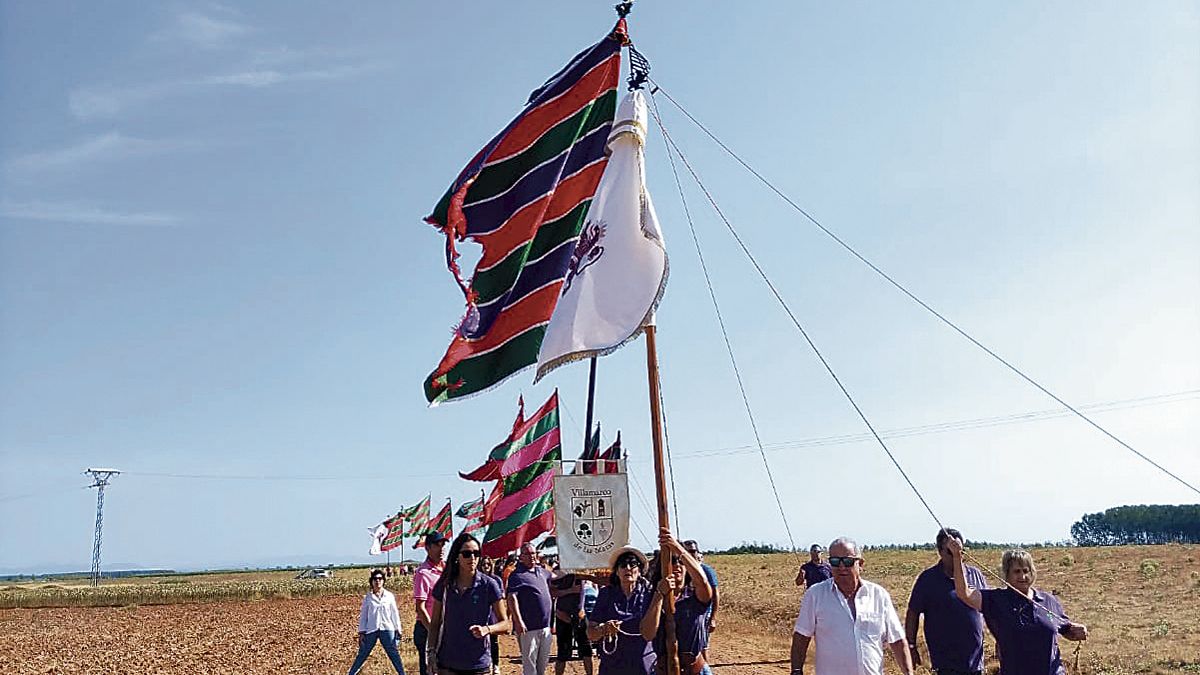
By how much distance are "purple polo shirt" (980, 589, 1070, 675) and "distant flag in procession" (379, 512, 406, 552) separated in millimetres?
30570

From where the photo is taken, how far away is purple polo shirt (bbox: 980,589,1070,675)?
19.1 feet

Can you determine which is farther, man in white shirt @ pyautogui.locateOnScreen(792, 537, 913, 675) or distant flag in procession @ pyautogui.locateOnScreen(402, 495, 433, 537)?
distant flag in procession @ pyautogui.locateOnScreen(402, 495, 433, 537)

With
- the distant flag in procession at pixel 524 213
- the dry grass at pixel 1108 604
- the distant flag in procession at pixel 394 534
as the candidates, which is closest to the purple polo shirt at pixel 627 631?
the distant flag in procession at pixel 524 213

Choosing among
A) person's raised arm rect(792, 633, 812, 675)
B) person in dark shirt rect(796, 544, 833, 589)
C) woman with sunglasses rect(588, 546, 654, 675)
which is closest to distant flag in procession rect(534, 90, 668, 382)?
woman with sunglasses rect(588, 546, 654, 675)

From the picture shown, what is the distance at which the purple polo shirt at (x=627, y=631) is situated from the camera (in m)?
6.01

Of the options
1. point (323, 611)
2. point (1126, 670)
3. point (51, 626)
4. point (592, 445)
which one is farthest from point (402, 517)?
point (1126, 670)

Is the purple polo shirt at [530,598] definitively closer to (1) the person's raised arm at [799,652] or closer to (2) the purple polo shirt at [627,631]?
(2) the purple polo shirt at [627,631]

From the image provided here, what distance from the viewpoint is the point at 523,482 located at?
43.9 ft

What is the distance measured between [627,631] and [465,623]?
54.0 inches

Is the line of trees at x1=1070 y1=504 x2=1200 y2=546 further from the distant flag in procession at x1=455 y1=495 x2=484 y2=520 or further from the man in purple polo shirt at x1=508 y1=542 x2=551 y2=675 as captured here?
the man in purple polo shirt at x1=508 y1=542 x2=551 y2=675

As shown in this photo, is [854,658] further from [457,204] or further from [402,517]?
[402,517]

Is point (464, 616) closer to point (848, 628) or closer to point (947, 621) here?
point (848, 628)

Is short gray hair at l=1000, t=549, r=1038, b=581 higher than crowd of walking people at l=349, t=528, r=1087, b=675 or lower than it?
higher

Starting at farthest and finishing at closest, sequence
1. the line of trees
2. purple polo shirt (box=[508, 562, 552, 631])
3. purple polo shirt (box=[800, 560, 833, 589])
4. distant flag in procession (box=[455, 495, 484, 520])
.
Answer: the line of trees
distant flag in procession (box=[455, 495, 484, 520])
purple polo shirt (box=[800, 560, 833, 589])
purple polo shirt (box=[508, 562, 552, 631])
